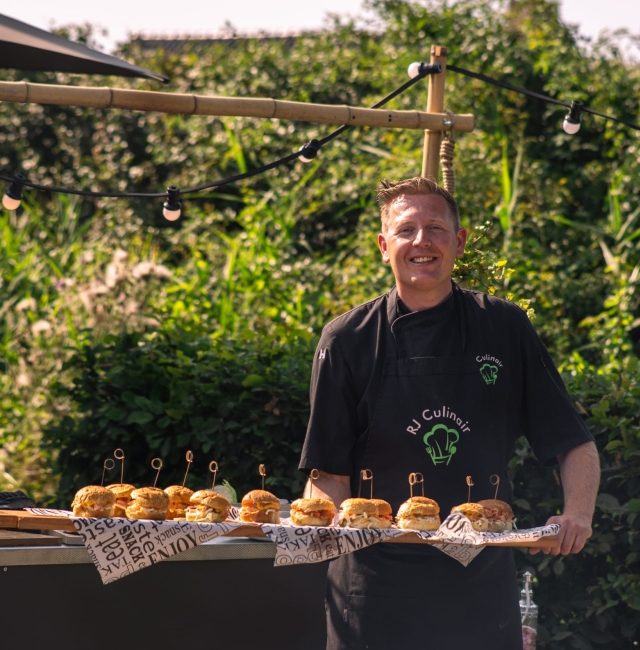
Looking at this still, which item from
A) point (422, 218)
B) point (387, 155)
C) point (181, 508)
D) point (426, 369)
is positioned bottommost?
point (181, 508)

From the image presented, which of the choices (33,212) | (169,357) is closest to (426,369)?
(169,357)

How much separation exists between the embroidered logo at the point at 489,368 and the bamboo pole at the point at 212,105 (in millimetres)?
1493

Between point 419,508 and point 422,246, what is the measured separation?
70 centimetres

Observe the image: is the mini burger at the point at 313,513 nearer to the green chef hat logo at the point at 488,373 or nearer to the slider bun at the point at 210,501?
the slider bun at the point at 210,501

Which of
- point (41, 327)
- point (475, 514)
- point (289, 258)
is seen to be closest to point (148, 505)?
point (475, 514)

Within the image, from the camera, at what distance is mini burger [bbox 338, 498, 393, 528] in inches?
123

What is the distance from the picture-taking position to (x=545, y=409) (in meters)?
3.35

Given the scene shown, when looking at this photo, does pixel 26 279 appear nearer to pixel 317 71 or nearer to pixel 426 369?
pixel 317 71

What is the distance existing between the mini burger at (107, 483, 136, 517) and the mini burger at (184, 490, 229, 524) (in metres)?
0.17

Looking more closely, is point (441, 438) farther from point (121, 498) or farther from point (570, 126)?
point (570, 126)

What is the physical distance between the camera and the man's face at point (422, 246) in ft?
11.0

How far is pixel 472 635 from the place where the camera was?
10.5 ft

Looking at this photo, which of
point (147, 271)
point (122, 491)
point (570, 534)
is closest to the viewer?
point (570, 534)

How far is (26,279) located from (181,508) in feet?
19.4
